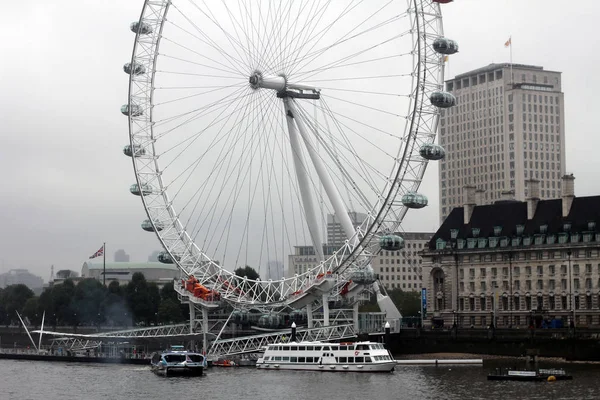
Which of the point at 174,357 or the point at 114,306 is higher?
the point at 114,306

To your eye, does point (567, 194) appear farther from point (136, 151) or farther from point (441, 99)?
point (136, 151)

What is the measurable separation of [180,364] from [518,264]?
38201 mm

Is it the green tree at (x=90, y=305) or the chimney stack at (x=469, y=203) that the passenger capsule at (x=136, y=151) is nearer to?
the chimney stack at (x=469, y=203)

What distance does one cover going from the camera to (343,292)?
104 m

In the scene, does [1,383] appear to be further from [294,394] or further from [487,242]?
[487,242]

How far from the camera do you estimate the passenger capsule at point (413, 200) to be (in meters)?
88.8

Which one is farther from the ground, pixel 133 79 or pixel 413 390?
pixel 133 79

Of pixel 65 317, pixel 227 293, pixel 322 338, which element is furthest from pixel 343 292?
pixel 65 317

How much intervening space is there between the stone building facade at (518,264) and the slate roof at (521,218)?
9 cm

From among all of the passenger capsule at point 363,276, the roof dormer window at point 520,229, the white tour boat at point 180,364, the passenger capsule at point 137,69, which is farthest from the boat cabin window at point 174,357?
the roof dormer window at point 520,229

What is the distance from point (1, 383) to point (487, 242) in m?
50.8

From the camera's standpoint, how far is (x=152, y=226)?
108500 mm

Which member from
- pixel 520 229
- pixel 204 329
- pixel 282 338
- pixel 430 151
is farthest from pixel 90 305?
pixel 430 151

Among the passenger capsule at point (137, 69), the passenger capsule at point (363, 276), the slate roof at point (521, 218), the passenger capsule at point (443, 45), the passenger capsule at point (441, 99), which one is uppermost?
the passenger capsule at point (137, 69)
